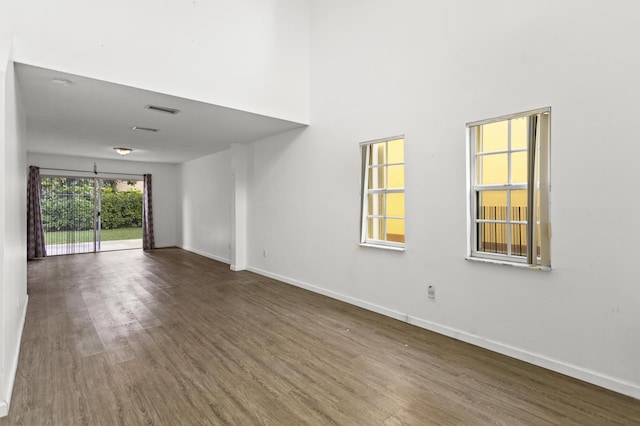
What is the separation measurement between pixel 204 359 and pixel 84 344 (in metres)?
1.24

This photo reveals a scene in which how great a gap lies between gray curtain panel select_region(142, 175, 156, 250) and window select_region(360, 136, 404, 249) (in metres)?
7.52

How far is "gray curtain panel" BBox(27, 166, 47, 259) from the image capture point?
761 cm

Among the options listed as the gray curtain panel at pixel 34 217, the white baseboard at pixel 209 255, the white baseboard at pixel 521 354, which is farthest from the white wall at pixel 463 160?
the gray curtain panel at pixel 34 217

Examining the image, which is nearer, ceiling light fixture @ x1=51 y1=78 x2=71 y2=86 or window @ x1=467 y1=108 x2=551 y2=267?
window @ x1=467 y1=108 x2=551 y2=267

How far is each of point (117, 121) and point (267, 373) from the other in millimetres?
4176

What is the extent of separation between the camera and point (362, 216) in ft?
13.5

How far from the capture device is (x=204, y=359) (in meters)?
2.76

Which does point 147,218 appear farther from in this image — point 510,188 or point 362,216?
point 510,188

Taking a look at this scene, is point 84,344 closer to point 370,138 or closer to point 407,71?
point 370,138

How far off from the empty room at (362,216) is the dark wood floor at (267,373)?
0.02m

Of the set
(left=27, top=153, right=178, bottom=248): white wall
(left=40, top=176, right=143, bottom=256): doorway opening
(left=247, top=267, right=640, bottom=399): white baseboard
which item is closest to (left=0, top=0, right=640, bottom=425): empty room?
(left=247, top=267, right=640, bottom=399): white baseboard

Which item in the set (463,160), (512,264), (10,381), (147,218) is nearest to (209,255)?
(147,218)

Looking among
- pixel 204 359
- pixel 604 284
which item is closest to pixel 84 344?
pixel 204 359

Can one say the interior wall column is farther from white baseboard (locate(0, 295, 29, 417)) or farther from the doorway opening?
the doorway opening
